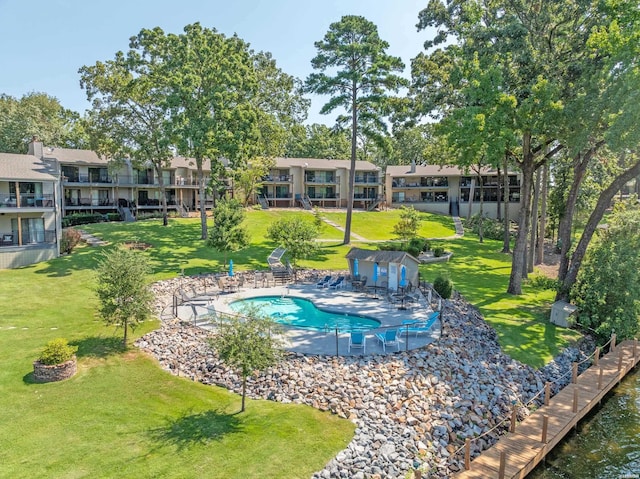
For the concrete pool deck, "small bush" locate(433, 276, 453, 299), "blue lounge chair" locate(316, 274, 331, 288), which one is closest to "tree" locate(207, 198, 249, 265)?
the concrete pool deck

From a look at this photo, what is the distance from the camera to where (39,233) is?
30547 mm

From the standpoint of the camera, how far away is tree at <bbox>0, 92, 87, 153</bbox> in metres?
52.4

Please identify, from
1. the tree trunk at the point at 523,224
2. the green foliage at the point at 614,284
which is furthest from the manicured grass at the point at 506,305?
the green foliage at the point at 614,284

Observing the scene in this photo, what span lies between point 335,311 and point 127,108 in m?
31.3

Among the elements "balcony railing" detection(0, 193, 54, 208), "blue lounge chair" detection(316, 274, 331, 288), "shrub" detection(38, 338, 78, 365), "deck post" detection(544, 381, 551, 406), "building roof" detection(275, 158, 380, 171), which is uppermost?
"building roof" detection(275, 158, 380, 171)

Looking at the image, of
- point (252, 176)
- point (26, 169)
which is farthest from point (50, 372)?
point (252, 176)

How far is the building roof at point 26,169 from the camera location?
2964cm

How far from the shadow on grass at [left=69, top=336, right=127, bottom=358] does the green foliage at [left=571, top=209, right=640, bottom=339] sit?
21.0m

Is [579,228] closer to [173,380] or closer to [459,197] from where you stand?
[459,197]

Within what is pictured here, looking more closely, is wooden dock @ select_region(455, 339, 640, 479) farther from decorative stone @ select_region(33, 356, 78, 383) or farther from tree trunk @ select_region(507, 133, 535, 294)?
decorative stone @ select_region(33, 356, 78, 383)

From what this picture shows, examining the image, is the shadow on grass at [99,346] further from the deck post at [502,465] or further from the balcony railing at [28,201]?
the balcony railing at [28,201]

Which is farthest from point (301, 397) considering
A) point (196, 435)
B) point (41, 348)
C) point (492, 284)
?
point (492, 284)

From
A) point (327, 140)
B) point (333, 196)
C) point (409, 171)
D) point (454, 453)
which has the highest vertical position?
point (327, 140)

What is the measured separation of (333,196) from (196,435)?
172 feet
